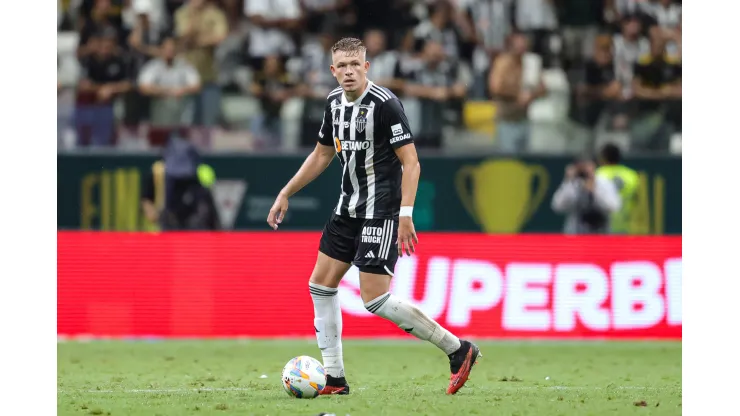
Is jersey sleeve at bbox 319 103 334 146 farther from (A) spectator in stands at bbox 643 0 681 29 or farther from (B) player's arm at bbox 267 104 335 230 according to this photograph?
(A) spectator in stands at bbox 643 0 681 29

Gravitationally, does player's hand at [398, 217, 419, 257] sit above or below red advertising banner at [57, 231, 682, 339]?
above

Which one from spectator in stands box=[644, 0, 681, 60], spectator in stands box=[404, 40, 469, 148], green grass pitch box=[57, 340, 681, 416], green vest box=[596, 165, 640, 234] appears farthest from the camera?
spectator in stands box=[644, 0, 681, 60]

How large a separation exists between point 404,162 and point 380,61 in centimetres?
997

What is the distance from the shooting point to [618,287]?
13938 mm

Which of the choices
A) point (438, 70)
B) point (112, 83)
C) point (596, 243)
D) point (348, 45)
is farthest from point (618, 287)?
point (112, 83)

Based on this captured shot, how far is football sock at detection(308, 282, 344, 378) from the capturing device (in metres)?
8.61

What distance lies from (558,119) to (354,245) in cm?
1000

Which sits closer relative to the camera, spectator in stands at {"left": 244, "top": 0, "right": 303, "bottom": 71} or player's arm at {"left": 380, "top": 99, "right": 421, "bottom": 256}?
player's arm at {"left": 380, "top": 99, "right": 421, "bottom": 256}

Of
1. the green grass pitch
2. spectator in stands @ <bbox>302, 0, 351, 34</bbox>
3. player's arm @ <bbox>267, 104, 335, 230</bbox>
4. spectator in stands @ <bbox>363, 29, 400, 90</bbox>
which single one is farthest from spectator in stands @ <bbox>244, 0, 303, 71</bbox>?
player's arm @ <bbox>267, 104, 335, 230</bbox>

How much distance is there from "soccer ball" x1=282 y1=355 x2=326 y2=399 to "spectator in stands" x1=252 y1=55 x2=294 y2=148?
30.6 feet

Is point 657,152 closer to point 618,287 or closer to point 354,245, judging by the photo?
point 618,287

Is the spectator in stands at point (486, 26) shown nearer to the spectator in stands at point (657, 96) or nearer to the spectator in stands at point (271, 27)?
the spectator in stands at point (657, 96)

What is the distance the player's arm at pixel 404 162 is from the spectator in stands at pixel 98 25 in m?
10.8

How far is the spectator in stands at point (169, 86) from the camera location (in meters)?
17.6
